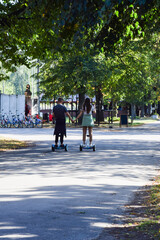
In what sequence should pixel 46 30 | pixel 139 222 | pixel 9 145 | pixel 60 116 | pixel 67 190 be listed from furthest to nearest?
1. pixel 9 145
2. pixel 60 116
3. pixel 46 30
4. pixel 67 190
5. pixel 139 222

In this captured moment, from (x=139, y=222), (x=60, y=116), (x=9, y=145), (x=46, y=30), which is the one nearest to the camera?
(x=139, y=222)

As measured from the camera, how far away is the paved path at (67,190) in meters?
6.12

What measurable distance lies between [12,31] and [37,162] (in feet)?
25.3

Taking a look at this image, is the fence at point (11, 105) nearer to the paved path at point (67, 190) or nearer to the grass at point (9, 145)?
the grass at point (9, 145)

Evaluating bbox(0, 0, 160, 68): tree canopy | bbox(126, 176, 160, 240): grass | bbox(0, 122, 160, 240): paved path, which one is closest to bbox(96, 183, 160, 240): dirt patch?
bbox(126, 176, 160, 240): grass

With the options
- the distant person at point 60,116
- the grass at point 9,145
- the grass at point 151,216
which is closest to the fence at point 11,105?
the grass at point 9,145

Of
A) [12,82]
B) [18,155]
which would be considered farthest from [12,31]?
[12,82]

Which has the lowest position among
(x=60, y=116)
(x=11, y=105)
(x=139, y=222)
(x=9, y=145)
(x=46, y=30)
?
(x=139, y=222)

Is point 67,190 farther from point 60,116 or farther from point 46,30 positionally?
point 60,116

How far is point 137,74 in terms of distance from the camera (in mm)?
39500

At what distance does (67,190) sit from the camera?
8.97 metres

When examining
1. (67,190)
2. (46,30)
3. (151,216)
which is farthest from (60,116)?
(151,216)

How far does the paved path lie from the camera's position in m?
6.12

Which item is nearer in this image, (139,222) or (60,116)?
(139,222)
